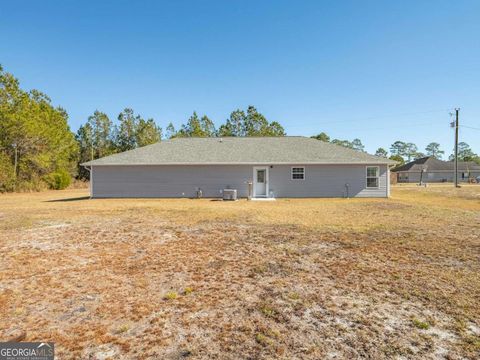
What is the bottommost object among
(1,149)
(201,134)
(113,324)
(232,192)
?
(113,324)

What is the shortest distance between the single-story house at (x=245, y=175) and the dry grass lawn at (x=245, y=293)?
9.96 m

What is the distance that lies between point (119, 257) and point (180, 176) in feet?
41.5

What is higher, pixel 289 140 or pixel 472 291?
pixel 289 140

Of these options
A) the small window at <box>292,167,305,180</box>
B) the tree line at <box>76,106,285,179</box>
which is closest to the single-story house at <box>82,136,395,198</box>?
the small window at <box>292,167,305,180</box>

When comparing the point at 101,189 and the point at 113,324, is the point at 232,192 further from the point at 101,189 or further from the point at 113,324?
the point at 113,324

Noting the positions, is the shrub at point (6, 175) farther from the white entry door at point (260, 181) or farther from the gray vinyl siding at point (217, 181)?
the white entry door at point (260, 181)

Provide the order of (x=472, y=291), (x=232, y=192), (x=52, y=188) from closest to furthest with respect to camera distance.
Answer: (x=472, y=291) → (x=232, y=192) → (x=52, y=188)

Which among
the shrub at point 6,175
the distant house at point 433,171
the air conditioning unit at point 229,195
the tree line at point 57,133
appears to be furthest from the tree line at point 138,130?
the air conditioning unit at point 229,195

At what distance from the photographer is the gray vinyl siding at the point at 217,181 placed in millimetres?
17312

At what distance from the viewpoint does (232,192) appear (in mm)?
16188

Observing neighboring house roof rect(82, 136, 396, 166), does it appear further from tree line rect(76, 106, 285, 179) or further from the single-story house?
tree line rect(76, 106, 285, 179)

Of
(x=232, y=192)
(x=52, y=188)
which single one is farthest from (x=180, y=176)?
(x=52, y=188)

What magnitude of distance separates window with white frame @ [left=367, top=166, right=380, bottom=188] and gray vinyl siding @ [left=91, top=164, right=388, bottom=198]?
0.92ft

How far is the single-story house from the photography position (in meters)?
17.2
